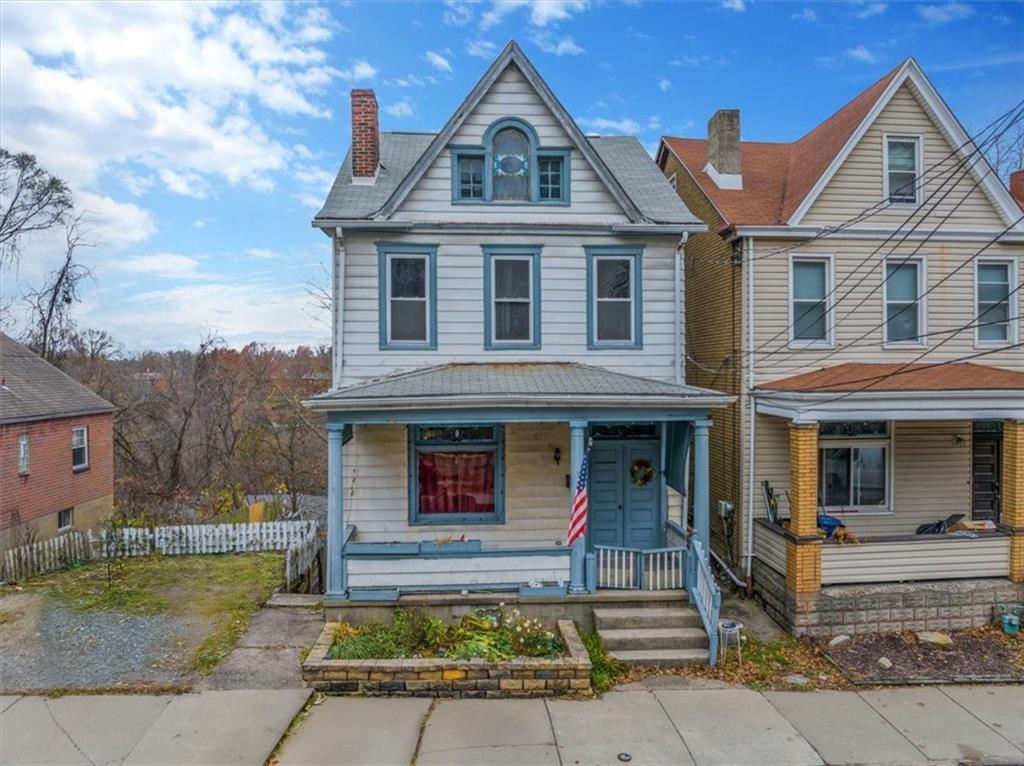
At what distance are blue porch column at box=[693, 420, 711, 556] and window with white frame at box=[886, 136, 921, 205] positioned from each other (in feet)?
20.9

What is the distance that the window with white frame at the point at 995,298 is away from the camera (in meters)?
12.4

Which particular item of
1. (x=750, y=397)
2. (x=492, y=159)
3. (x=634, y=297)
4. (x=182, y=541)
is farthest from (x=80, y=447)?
(x=750, y=397)

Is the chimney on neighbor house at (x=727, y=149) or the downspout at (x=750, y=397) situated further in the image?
the chimney on neighbor house at (x=727, y=149)

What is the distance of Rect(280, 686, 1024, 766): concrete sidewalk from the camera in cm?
661

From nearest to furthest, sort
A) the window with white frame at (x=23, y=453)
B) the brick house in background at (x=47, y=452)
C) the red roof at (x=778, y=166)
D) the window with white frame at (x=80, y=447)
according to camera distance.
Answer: the red roof at (x=778, y=166), the brick house in background at (x=47, y=452), the window with white frame at (x=23, y=453), the window with white frame at (x=80, y=447)

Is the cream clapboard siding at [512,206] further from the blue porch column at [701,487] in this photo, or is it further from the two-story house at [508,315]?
the blue porch column at [701,487]

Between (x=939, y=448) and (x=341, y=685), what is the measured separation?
11.6 m

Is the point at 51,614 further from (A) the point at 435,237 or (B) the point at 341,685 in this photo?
(A) the point at 435,237

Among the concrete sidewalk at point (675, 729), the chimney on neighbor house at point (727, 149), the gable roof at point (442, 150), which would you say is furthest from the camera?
the chimney on neighbor house at point (727, 149)

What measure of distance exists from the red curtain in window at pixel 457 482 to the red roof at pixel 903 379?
541cm

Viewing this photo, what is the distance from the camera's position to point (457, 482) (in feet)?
37.1

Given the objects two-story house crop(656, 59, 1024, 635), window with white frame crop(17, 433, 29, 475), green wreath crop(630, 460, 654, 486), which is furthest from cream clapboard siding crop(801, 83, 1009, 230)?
window with white frame crop(17, 433, 29, 475)

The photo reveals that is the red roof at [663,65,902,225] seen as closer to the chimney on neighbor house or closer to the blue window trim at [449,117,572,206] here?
the chimney on neighbor house

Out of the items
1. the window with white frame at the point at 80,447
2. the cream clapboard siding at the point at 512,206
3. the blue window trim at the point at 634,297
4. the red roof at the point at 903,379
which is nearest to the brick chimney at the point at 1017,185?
the red roof at the point at 903,379
